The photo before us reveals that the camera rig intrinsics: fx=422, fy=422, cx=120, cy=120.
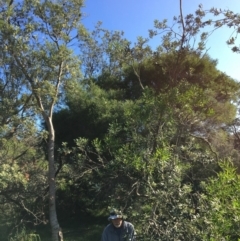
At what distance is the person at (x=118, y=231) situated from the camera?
6473mm

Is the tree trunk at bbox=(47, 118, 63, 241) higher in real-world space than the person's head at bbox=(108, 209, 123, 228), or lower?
higher

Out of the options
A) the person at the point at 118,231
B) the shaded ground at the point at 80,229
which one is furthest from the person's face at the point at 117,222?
the shaded ground at the point at 80,229

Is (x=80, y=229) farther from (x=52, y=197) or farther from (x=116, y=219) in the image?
(x=116, y=219)

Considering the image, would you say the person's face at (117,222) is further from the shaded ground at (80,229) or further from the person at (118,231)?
the shaded ground at (80,229)

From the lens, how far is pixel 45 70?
1132 cm

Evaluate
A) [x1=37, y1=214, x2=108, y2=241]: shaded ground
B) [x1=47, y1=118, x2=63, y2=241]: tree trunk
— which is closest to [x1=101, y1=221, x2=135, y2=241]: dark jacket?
[x1=47, y1=118, x2=63, y2=241]: tree trunk

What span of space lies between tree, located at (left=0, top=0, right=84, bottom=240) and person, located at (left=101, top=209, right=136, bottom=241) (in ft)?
14.8

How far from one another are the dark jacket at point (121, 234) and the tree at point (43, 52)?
450 centimetres

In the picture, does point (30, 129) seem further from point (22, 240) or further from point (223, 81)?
point (223, 81)

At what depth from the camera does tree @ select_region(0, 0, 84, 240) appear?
10836 mm

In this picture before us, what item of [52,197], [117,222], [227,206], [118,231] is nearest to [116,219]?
[117,222]

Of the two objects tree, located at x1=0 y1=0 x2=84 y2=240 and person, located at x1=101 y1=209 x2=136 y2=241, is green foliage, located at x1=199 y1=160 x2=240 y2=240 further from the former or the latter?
tree, located at x1=0 y1=0 x2=84 y2=240

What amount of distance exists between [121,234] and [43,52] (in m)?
5.90

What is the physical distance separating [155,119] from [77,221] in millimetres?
9801
